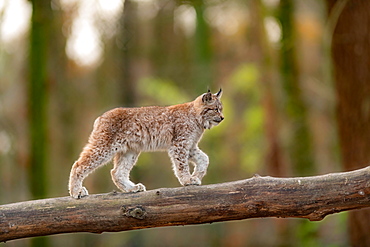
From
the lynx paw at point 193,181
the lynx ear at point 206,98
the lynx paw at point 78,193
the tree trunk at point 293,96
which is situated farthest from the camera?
the tree trunk at point 293,96

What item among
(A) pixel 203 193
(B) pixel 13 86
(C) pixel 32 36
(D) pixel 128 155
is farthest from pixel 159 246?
(A) pixel 203 193

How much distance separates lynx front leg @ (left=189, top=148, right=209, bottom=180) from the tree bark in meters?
0.98

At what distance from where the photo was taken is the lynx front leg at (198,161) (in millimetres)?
5992

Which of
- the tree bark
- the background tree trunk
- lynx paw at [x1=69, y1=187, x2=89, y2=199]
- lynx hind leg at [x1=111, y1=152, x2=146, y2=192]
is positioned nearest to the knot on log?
the tree bark

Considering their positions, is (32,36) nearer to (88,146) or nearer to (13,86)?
(13,86)

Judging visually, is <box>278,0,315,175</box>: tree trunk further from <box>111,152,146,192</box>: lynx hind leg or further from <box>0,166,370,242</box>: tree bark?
<box>0,166,370,242</box>: tree bark

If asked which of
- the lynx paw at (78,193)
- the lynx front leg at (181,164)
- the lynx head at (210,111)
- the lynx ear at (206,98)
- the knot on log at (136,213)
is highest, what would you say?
the lynx ear at (206,98)

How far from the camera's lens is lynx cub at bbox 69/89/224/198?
5660 mm

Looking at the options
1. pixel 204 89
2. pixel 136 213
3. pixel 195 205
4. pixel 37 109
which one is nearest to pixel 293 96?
pixel 204 89

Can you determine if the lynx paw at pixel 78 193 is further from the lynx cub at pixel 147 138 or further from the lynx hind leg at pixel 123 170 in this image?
the lynx hind leg at pixel 123 170

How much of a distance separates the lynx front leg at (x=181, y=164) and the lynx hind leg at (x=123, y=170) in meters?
0.52

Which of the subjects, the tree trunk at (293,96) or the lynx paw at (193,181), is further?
the tree trunk at (293,96)

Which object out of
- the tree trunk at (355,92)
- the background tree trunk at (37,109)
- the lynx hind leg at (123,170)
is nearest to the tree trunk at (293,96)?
the tree trunk at (355,92)

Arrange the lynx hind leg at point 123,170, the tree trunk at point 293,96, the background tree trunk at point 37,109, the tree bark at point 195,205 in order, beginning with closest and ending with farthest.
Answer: the tree bark at point 195,205
the lynx hind leg at point 123,170
the background tree trunk at point 37,109
the tree trunk at point 293,96
